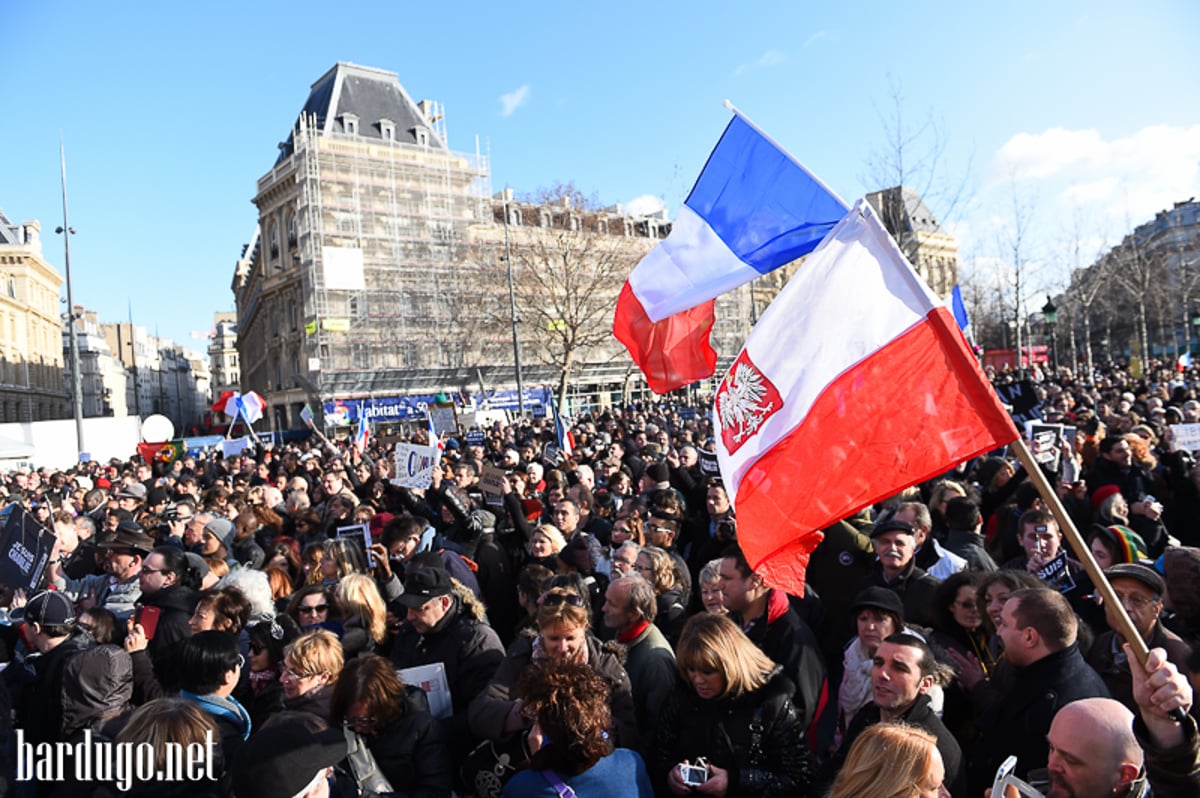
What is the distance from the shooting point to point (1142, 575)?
3.83 meters

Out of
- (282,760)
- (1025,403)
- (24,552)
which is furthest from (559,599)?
(1025,403)

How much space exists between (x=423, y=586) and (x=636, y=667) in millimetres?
1209

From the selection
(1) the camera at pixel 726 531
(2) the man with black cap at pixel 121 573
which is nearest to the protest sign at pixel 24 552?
(2) the man with black cap at pixel 121 573

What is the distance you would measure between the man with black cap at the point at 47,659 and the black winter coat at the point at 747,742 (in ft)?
9.18

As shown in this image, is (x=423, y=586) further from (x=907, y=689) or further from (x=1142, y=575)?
(x=1142, y=575)

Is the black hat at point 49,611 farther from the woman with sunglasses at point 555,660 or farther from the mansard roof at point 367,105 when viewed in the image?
the mansard roof at point 367,105

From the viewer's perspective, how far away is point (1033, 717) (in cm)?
320

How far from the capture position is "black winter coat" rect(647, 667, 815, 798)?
130 inches

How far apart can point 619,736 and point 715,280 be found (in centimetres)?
218

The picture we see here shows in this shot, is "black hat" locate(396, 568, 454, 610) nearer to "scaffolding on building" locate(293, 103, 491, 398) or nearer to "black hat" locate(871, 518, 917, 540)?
"black hat" locate(871, 518, 917, 540)

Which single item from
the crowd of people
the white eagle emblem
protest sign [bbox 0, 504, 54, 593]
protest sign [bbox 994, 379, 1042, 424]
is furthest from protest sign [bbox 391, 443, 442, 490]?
protest sign [bbox 994, 379, 1042, 424]

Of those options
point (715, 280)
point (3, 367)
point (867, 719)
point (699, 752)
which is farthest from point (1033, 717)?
point (3, 367)

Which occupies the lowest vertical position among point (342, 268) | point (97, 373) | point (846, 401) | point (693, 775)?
point (693, 775)

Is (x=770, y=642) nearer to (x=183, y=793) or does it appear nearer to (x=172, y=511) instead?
(x=183, y=793)
